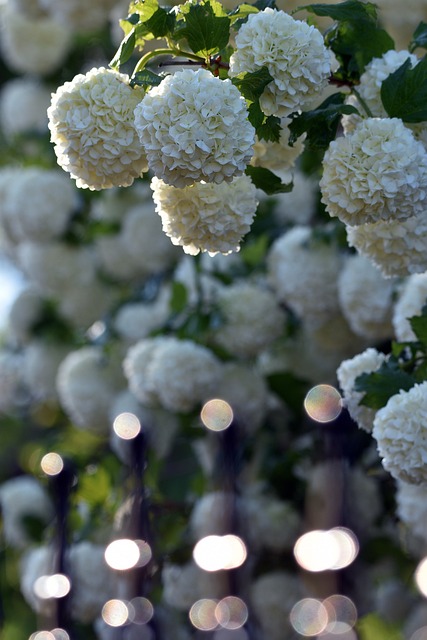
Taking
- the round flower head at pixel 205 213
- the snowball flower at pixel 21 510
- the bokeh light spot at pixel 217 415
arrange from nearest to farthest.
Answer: the round flower head at pixel 205 213, the bokeh light spot at pixel 217 415, the snowball flower at pixel 21 510

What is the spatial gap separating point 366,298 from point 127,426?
474 mm

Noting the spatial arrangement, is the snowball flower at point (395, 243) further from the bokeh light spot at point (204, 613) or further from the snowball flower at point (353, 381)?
the bokeh light spot at point (204, 613)

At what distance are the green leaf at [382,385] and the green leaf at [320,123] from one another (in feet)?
0.80

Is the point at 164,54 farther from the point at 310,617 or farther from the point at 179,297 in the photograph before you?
the point at 179,297

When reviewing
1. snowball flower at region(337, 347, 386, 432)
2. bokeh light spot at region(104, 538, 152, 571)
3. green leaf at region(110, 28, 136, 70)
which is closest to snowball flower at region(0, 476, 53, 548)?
bokeh light spot at region(104, 538, 152, 571)

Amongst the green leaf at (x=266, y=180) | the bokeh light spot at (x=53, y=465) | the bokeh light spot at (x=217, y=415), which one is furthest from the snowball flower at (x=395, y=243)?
the bokeh light spot at (x=53, y=465)

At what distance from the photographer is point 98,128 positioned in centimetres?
89

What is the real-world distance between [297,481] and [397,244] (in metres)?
0.97

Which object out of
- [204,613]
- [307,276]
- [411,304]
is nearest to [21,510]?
[204,613]

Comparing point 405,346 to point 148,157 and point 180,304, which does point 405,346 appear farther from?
point 180,304

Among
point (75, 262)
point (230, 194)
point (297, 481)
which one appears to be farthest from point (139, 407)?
point (230, 194)

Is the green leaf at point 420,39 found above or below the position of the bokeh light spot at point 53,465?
above

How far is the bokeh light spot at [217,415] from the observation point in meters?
1.57

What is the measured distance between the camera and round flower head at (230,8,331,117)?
2.85 ft
